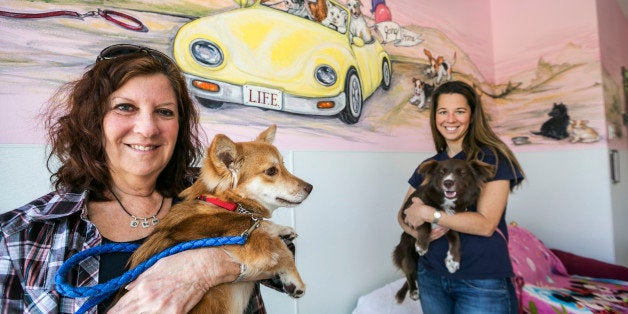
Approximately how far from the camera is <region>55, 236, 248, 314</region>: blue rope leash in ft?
2.56

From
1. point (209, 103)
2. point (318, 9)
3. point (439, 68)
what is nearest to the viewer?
point (209, 103)

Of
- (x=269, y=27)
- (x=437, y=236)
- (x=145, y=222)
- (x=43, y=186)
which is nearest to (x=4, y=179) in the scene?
(x=43, y=186)

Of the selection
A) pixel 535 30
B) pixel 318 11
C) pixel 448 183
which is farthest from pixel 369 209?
pixel 535 30

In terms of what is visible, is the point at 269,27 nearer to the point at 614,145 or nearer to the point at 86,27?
the point at 86,27

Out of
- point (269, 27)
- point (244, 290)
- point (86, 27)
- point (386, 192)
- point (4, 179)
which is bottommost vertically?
point (244, 290)

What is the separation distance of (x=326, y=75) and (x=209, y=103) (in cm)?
104

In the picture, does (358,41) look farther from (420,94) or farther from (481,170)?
(481,170)

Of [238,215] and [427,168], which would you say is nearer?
[238,215]

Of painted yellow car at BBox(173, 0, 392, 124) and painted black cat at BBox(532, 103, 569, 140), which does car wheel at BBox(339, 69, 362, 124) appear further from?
painted black cat at BBox(532, 103, 569, 140)

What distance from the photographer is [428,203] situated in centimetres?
192

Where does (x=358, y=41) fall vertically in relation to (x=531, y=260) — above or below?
above

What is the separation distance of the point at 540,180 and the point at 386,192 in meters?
2.42

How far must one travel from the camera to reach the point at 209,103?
2.09 m

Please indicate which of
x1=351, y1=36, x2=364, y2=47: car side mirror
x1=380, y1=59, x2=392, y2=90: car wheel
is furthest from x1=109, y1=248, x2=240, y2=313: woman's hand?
x1=380, y1=59, x2=392, y2=90: car wheel
